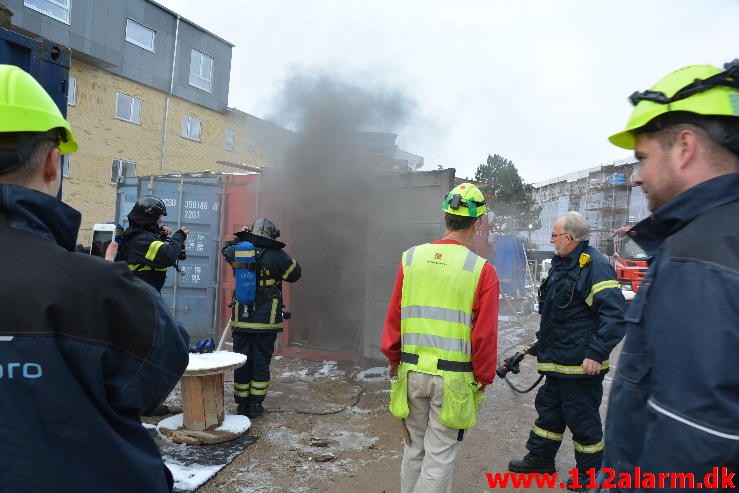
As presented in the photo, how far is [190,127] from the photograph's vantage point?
22125 mm

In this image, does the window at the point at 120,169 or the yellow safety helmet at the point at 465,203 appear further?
the window at the point at 120,169

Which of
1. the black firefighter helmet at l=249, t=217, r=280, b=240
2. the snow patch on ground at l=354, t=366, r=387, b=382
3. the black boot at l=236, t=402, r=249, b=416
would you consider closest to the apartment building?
the snow patch on ground at l=354, t=366, r=387, b=382

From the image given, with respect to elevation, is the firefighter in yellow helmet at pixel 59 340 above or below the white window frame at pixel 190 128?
below

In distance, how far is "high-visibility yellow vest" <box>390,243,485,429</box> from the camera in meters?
2.77

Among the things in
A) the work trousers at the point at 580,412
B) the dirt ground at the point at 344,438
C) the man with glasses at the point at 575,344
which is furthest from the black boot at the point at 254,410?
the work trousers at the point at 580,412

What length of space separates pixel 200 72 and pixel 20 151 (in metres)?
23.7

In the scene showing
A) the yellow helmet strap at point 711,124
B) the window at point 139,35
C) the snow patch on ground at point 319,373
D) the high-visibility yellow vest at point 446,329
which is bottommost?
the snow patch on ground at point 319,373

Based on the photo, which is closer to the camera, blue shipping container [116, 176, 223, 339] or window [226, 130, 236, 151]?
blue shipping container [116, 176, 223, 339]

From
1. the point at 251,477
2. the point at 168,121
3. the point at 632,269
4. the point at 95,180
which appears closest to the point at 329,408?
the point at 251,477

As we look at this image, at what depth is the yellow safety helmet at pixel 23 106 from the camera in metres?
1.17

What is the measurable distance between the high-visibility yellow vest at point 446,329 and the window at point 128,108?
2013 centimetres

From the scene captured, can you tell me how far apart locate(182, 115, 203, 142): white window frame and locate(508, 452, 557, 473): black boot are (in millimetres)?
21684

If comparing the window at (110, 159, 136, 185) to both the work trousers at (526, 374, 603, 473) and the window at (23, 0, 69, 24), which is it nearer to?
the window at (23, 0, 69, 24)

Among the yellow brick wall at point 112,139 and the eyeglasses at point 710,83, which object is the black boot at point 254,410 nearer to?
the eyeglasses at point 710,83
